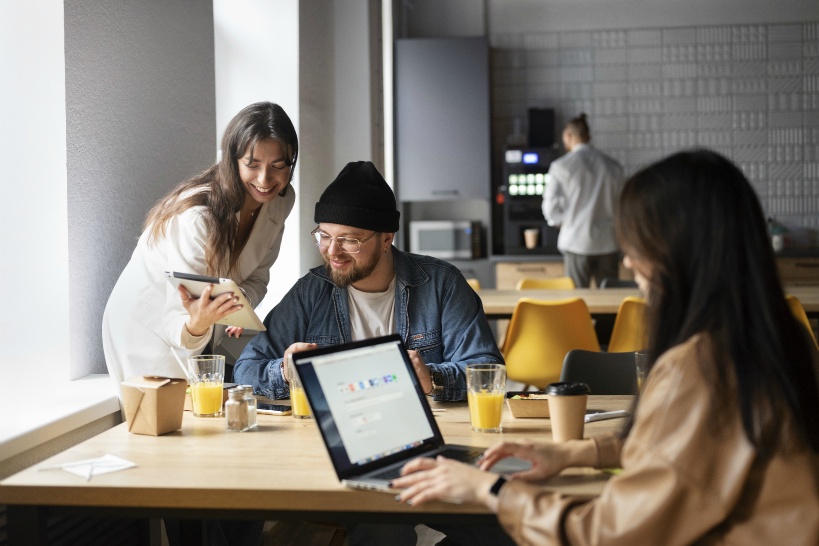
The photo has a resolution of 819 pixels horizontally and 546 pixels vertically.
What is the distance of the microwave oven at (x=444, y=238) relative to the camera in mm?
7773

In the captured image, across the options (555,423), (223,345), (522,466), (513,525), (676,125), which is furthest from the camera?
(676,125)

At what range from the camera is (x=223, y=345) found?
10.3ft

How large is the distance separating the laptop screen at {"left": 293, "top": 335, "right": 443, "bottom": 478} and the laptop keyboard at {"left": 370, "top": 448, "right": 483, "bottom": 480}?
3 cm

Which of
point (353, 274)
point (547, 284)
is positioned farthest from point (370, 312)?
point (547, 284)

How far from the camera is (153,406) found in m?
1.87

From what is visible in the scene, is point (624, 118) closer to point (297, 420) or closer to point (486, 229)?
point (486, 229)

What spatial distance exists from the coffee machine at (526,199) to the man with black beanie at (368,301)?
5.32m

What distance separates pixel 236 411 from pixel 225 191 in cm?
91

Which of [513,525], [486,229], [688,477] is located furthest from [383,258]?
[486,229]

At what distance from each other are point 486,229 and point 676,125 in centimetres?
192

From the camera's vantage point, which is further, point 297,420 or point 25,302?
point 25,302

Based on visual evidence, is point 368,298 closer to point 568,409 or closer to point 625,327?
point 568,409

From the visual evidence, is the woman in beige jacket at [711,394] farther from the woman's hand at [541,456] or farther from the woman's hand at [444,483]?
the woman's hand at [541,456]

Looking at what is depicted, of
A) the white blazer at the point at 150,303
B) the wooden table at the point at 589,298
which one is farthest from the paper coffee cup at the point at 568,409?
the wooden table at the point at 589,298
